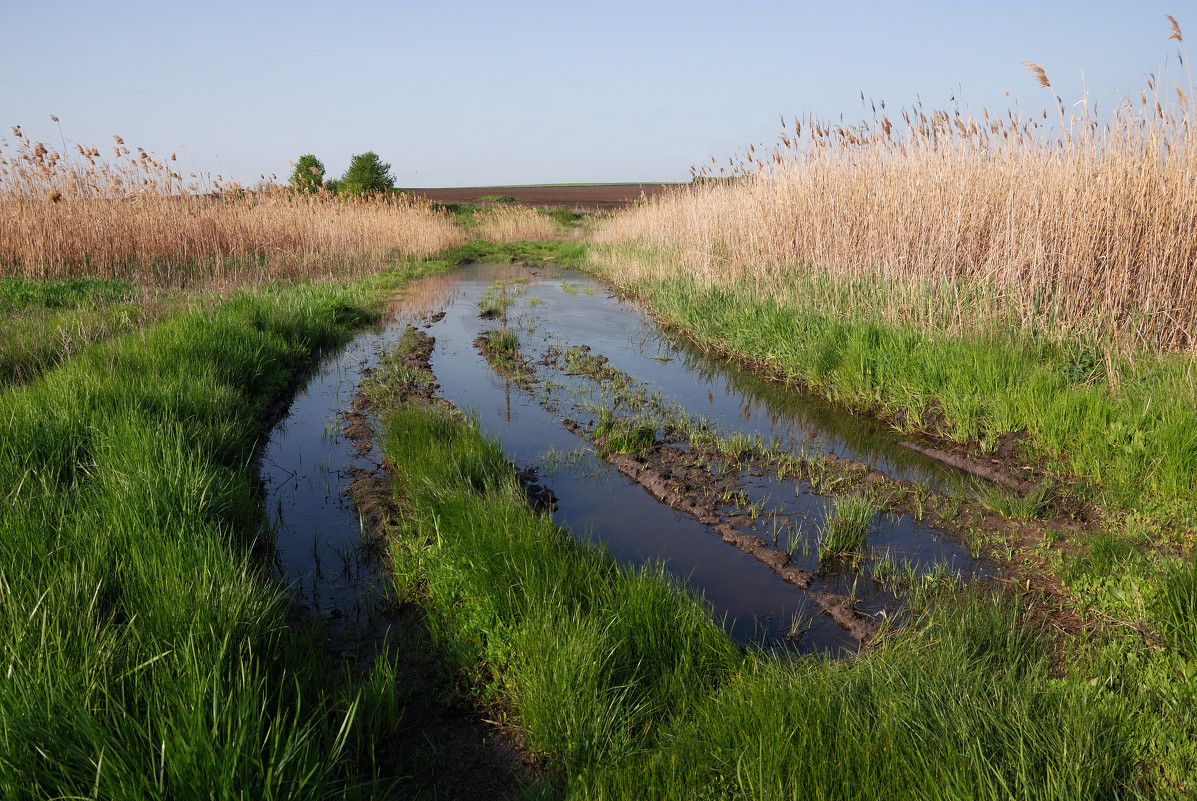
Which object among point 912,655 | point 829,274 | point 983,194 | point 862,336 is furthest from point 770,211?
point 912,655

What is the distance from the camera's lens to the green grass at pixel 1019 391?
13.5 feet

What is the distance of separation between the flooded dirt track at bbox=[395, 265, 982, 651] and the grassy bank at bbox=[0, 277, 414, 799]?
1868 millimetres

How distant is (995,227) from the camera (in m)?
7.52

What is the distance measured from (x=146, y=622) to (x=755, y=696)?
2.17 metres

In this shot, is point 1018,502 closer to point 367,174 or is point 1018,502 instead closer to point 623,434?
point 623,434

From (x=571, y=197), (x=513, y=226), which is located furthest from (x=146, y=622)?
(x=571, y=197)

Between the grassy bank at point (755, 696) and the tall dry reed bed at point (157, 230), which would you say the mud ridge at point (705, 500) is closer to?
the grassy bank at point (755, 696)

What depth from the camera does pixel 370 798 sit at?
215cm

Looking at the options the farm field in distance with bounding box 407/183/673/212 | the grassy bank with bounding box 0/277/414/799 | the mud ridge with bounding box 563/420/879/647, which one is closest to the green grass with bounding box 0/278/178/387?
the grassy bank with bounding box 0/277/414/799

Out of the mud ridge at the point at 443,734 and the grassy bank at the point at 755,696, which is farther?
the mud ridge at the point at 443,734

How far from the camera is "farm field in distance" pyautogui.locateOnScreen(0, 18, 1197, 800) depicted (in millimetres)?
2105

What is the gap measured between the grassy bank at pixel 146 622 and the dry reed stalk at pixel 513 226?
2349cm

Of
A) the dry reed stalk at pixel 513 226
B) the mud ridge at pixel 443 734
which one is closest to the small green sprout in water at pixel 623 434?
the mud ridge at pixel 443 734

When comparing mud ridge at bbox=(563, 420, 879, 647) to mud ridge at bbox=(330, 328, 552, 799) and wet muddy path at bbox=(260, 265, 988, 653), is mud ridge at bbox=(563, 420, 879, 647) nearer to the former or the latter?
wet muddy path at bbox=(260, 265, 988, 653)
